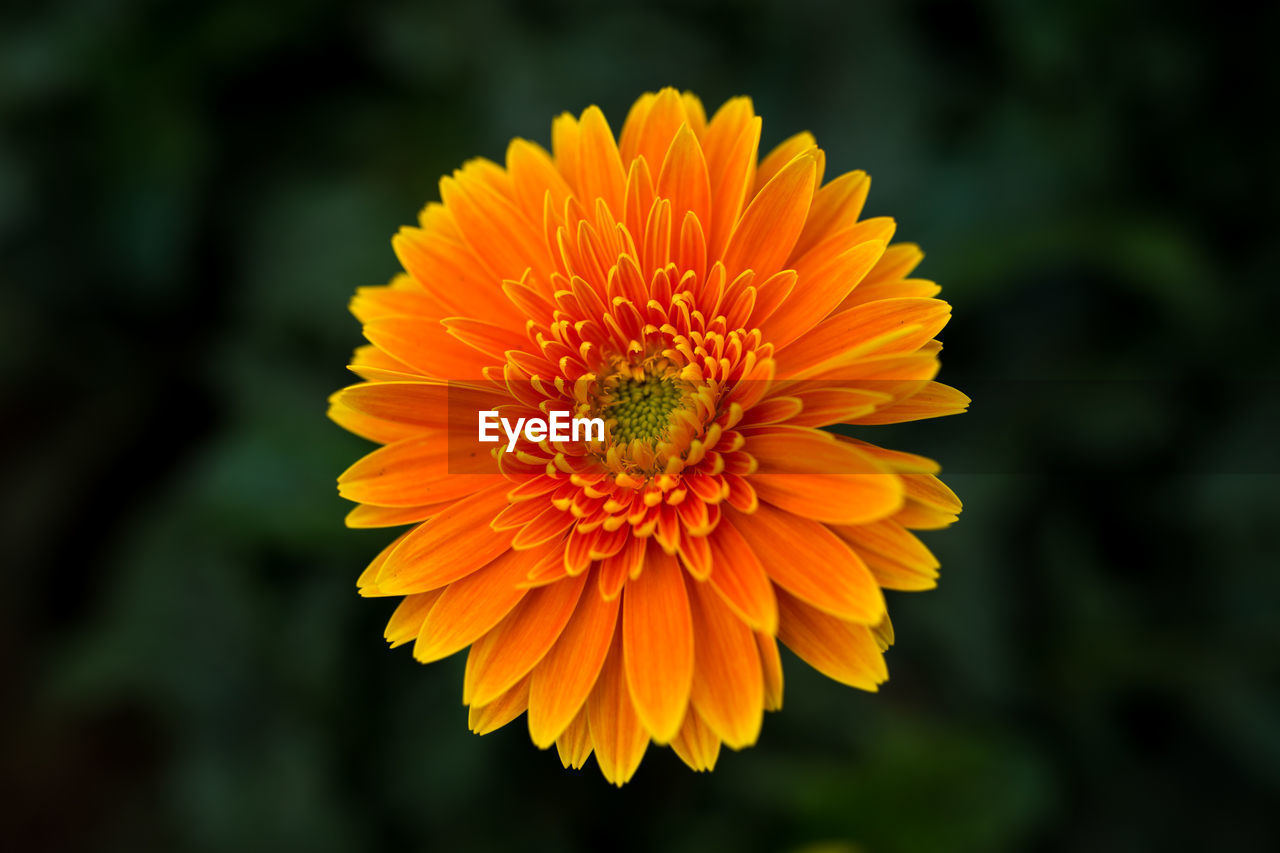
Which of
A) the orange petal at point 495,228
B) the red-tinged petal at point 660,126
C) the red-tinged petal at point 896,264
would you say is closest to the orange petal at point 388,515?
the orange petal at point 495,228

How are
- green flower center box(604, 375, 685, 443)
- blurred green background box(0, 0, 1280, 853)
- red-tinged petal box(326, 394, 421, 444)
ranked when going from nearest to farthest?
red-tinged petal box(326, 394, 421, 444) < green flower center box(604, 375, 685, 443) < blurred green background box(0, 0, 1280, 853)

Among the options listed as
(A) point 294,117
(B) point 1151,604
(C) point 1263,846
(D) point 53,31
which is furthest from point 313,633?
(C) point 1263,846

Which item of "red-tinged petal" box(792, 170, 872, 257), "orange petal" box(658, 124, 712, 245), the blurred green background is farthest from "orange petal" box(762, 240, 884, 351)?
the blurred green background

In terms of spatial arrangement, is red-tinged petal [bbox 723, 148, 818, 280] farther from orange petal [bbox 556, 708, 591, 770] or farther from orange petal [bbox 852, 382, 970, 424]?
orange petal [bbox 556, 708, 591, 770]

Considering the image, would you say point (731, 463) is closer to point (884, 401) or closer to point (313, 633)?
point (884, 401)

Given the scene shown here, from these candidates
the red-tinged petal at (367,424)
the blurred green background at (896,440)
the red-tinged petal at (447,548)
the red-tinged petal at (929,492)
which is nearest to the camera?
the red-tinged petal at (929,492)

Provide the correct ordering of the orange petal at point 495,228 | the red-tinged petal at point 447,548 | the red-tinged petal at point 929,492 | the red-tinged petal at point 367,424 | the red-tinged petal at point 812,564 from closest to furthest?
1. the red-tinged petal at point 812,564
2. the red-tinged petal at point 929,492
3. the red-tinged petal at point 447,548
4. the red-tinged petal at point 367,424
5. the orange petal at point 495,228

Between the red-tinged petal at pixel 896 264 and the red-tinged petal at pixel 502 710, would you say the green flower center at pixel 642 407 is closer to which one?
the red-tinged petal at pixel 896 264
